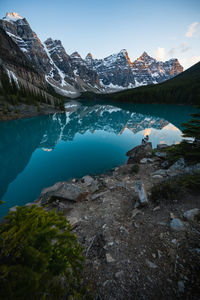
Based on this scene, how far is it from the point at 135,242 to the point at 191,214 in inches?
83.2

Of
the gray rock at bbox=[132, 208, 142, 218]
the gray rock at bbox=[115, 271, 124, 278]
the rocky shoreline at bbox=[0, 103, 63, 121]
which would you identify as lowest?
the gray rock at bbox=[132, 208, 142, 218]

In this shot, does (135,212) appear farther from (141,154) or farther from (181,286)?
(141,154)

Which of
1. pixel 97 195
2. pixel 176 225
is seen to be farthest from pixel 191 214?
pixel 97 195

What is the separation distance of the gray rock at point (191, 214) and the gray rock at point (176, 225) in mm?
332

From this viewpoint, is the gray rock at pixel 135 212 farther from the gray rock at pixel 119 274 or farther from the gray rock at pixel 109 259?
the gray rock at pixel 119 274

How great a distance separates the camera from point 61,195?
664 centimetres

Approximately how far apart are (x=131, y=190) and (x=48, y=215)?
5.38 m

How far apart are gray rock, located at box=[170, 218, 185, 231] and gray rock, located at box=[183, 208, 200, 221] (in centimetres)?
33

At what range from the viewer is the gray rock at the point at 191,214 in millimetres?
3865

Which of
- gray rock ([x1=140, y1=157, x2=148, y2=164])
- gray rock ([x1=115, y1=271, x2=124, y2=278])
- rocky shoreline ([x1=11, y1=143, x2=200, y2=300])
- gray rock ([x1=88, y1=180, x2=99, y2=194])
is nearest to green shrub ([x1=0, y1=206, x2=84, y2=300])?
rocky shoreline ([x1=11, y1=143, x2=200, y2=300])

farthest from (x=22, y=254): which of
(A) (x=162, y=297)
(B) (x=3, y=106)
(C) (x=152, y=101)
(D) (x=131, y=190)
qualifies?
(C) (x=152, y=101)

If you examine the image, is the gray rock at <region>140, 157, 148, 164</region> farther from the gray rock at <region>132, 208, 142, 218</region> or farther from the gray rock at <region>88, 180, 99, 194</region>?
the gray rock at <region>132, 208, 142, 218</region>

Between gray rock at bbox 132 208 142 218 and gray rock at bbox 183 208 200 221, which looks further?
gray rock at bbox 132 208 142 218

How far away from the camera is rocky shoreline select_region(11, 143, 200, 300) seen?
2559 millimetres
